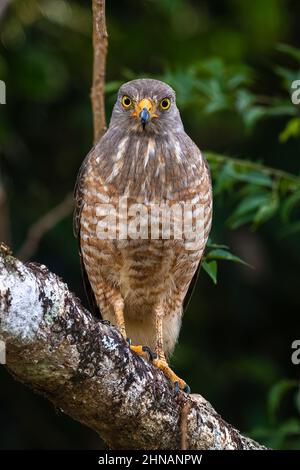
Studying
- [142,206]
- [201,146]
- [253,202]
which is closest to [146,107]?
[142,206]

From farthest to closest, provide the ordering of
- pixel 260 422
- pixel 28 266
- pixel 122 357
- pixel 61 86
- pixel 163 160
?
pixel 61 86 < pixel 260 422 < pixel 163 160 < pixel 122 357 < pixel 28 266

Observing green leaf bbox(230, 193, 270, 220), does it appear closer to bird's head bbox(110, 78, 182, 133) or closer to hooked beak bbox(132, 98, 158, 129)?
bird's head bbox(110, 78, 182, 133)

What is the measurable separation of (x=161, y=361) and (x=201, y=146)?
331 centimetres

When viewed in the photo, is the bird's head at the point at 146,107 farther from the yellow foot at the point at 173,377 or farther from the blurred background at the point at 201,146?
the blurred background at the point at 201,146

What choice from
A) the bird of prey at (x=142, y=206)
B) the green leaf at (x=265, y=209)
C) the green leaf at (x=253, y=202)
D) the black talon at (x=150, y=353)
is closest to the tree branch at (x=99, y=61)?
the bird of prey at (x=142, y=206)

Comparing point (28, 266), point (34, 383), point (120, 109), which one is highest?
point (120, 109)

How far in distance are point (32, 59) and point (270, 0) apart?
6.15 feet

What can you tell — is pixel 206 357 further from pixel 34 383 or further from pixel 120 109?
pixel 34 383

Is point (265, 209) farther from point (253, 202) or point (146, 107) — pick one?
point (146, 107)

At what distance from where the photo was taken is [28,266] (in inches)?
128

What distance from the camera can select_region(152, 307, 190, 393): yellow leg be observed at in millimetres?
4145

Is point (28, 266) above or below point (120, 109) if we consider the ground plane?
below

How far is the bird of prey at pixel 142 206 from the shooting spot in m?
4.43

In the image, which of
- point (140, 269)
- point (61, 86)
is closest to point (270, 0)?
point (61, 86)
